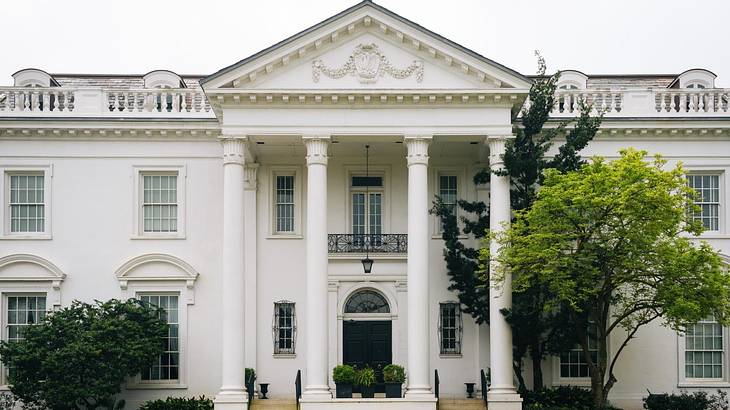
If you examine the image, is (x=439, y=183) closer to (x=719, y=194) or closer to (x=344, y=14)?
(x=344, y=14)

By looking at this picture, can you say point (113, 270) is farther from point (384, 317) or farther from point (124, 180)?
point (384, 317)

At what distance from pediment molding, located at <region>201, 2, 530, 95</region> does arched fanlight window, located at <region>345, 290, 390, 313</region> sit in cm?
828

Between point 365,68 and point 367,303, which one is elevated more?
point 365,68

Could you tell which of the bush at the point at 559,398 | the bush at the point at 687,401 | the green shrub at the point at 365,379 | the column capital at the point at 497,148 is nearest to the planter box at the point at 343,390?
the green shrub at the point at 365,379

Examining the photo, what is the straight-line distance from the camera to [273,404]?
27.4 meters

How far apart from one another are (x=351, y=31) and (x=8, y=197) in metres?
12.7

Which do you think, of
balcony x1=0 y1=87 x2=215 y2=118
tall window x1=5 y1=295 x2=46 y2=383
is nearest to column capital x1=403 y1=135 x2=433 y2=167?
balcony x1=0 y1=87 x2=215 y2=118

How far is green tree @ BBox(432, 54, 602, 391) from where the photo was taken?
27031mm

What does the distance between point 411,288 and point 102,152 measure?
11.4 m

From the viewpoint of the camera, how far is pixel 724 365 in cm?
2966

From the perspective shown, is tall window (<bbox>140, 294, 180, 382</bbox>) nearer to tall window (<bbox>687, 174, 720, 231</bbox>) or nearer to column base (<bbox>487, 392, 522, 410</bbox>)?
column base (<bbox>487, 392, 522, 410</bbox>)

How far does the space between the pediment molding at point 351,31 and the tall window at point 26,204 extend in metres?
7.68

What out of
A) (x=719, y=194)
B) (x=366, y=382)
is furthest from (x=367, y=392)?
(x=719, y=194)

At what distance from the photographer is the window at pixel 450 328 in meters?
30.2
